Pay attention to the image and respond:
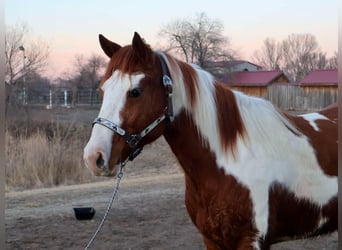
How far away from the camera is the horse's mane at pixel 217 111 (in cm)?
258

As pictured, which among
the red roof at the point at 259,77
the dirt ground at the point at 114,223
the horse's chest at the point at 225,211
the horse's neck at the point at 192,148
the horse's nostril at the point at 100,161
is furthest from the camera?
the red roof at the point at 259,77

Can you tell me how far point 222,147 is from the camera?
2645 millimetres

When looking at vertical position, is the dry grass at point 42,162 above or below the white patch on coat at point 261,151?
below

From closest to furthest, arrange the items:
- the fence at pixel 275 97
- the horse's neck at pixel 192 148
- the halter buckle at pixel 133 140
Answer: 1. the halter buckle at pixel 133 140
2. the horse's neck at pixel 192 148
3. the fence at pixel 275 97

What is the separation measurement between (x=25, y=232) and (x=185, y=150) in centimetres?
343

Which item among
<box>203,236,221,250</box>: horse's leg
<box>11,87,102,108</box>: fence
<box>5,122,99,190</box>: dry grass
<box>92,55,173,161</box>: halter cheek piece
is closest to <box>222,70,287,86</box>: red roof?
<box>11,87,102,108</box>: fence

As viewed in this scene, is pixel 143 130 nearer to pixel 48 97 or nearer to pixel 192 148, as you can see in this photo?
pixel 192 148

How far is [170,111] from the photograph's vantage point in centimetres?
248

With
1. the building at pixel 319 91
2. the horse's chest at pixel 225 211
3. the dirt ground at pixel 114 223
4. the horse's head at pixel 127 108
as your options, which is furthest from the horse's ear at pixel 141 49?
the building at pixel 319 91

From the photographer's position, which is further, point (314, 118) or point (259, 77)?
point (259, 77)

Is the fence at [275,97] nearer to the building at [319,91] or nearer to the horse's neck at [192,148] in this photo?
the building at [319,91]

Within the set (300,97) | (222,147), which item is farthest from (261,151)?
(300,97)

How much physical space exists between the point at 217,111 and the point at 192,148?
28cm

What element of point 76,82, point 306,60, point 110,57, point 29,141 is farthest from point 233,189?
point 306,60
